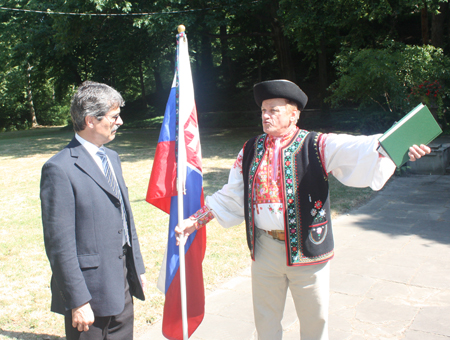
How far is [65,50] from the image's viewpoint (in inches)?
684

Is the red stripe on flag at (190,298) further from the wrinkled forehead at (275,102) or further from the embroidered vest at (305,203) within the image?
the wrinkled forehead at (275,102)

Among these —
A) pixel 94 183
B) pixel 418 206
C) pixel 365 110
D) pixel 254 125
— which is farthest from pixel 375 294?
pixel 254 125

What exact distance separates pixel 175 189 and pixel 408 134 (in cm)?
160

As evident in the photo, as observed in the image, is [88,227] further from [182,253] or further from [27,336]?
[27,336]

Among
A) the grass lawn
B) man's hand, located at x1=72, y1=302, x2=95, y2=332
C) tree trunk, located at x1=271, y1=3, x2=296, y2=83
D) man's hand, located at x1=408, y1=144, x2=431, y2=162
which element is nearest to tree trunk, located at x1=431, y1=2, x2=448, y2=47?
tree trunk, located at x1=271, y1=3, x2=296, y2=83

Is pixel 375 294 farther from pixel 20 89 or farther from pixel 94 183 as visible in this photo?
pixel 20 89

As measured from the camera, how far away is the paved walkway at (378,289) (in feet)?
10.9

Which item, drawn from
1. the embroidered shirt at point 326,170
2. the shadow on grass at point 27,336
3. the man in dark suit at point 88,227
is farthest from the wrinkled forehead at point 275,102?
the shadow on grass at point 27,336

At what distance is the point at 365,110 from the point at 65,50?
12882 mm

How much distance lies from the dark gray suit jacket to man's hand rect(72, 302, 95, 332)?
0.15ft

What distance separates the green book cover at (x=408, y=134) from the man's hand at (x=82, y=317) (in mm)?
1754

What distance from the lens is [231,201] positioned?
2654 mm

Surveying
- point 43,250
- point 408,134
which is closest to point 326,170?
point 408,134

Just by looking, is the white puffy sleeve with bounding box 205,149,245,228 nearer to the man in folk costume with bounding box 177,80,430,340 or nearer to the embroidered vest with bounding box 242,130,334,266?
the man in folk costume with bounding box 177,80,430,340
